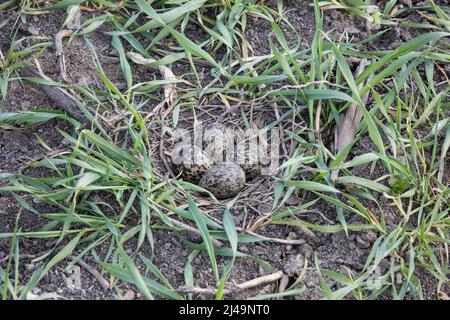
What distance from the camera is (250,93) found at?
12.1 ft

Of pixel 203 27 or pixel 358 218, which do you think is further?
pixel 203 27

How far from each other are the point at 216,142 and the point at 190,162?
0.18 metres

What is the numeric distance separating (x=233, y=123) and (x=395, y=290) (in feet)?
3.85

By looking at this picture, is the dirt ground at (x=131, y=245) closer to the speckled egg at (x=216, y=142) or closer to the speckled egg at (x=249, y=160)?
the speckled egg at (x=249, y=160)

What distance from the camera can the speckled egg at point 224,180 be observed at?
11.2ft

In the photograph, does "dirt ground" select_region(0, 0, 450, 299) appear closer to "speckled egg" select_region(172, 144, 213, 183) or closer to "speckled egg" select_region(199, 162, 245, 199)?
"speckled egg" select_region(199, 162, 245, 199)

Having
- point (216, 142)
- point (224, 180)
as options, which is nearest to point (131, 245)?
point (224, 180)

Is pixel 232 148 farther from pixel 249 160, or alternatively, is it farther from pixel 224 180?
pixel 224 180

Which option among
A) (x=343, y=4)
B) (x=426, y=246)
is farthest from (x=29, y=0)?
(x=426, y=246)

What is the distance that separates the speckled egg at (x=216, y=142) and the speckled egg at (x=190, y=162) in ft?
0.16

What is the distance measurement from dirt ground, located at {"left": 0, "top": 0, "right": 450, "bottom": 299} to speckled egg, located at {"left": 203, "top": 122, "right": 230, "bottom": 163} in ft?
1.35

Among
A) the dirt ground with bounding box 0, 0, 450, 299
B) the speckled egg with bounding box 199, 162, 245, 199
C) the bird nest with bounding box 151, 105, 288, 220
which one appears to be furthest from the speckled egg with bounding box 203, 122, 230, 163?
the dirt ground with bounding box 0, 0, 450, 299

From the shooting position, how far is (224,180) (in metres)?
3.41

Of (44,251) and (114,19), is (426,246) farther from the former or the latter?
(114,19)
